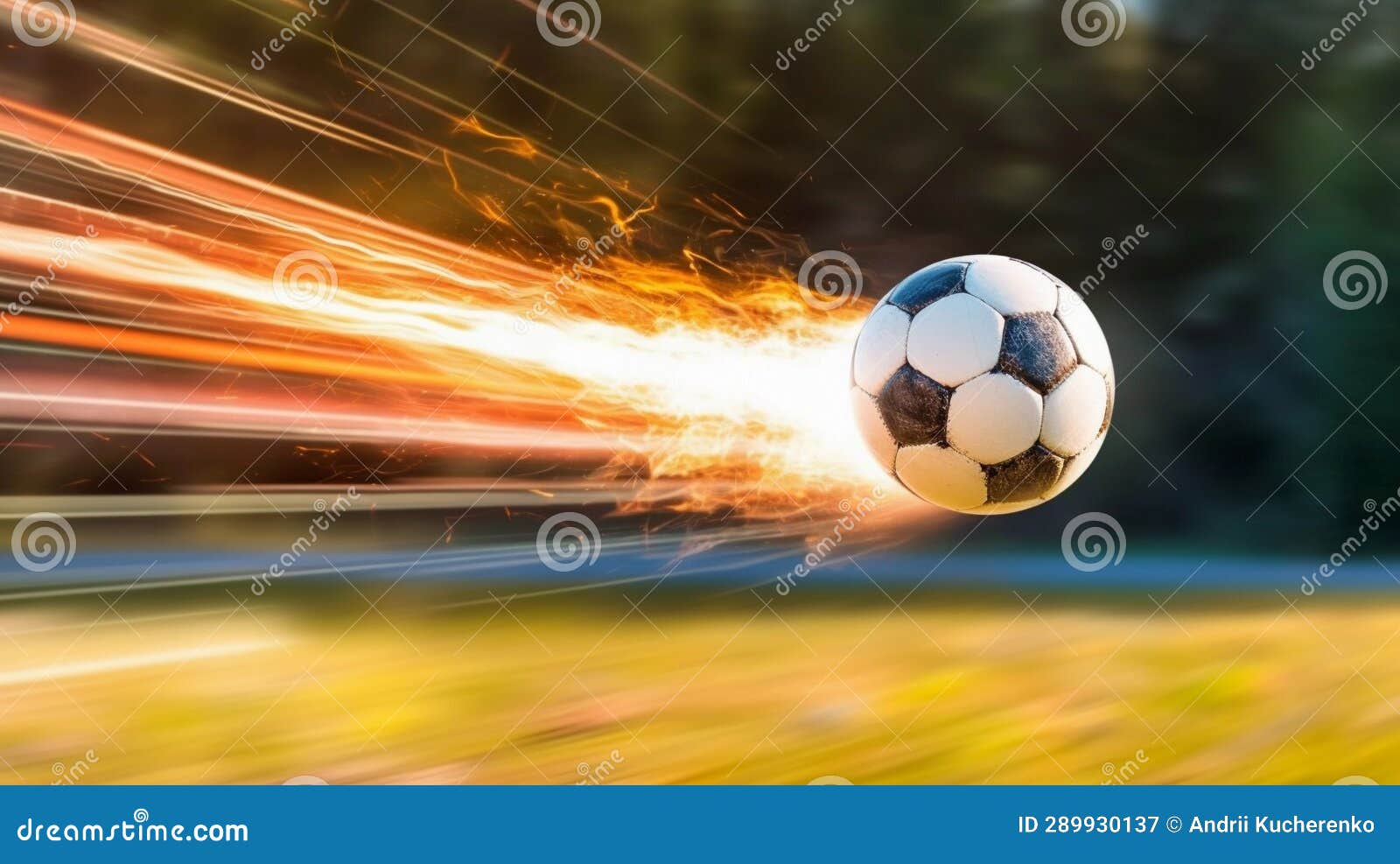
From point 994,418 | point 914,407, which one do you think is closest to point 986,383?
point 994,418

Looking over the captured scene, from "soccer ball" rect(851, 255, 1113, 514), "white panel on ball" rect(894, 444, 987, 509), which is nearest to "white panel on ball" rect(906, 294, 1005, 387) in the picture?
"soccer ball" rect(851, 255, 1113, 514)

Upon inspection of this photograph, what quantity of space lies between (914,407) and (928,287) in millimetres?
440

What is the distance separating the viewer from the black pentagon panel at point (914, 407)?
3.83 metres

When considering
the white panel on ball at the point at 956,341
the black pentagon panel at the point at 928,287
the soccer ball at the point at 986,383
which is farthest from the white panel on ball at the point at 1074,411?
the black pentagon panel at the point at 928,287

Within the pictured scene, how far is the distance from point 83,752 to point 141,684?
A: 2.28ft

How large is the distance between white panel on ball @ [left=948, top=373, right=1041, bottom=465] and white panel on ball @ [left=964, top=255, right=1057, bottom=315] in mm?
265

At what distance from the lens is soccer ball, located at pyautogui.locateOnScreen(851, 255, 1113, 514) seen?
Result: 3758mm

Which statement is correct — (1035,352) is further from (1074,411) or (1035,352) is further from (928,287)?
(928,287)

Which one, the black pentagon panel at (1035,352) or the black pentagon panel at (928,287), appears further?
the black pentagon panel at (928,287)

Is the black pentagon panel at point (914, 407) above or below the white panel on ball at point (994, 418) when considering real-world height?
above

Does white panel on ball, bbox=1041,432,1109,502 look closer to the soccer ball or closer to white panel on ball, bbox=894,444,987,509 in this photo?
the soccer ball

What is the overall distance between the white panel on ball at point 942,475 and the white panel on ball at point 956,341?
266mm

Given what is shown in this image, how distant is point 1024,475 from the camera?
12.7 ft

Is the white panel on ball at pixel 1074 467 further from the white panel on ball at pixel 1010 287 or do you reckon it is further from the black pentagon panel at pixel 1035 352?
the white panel on ball at pixel 1010 287
